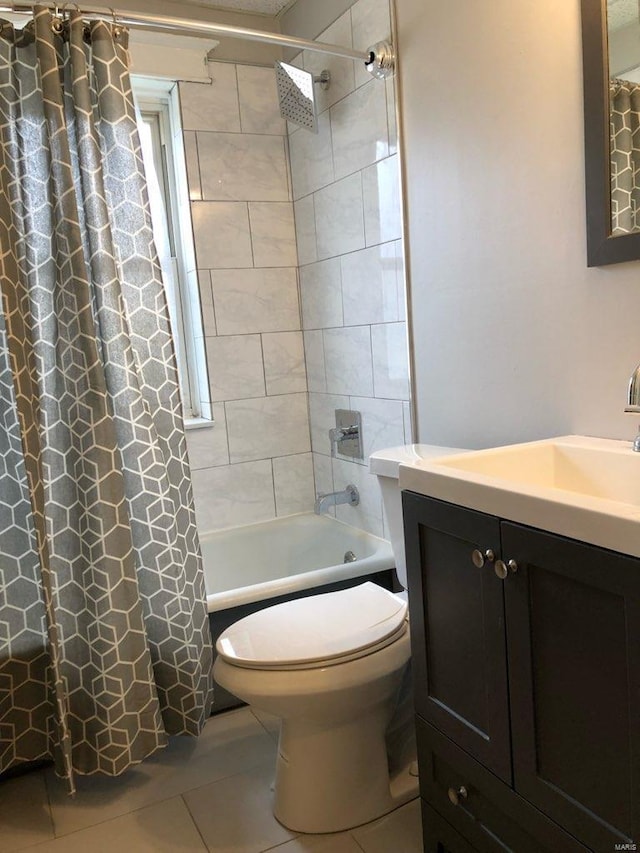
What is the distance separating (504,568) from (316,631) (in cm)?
68

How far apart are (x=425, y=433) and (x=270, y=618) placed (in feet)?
2.52

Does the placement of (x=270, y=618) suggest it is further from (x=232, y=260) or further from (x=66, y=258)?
(x=232, y=260)

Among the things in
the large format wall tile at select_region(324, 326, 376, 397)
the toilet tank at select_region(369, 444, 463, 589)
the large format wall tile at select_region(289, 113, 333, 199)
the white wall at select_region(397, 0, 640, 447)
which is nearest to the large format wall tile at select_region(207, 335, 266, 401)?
the large format wall tile at select_region(324, 326, 376, 397)

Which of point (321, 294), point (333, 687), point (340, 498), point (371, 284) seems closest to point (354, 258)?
point (371, 284)

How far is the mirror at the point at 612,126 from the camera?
1.32m

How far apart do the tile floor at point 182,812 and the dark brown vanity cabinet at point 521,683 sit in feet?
1.07

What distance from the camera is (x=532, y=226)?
63.1 inches

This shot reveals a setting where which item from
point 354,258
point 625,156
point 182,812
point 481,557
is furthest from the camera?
point 354,258

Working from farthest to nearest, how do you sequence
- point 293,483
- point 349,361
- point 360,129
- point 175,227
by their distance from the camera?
point 293,483 < point 175,227 < point 349,361 < point 360,129

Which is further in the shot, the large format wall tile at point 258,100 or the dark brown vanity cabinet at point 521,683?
the large format wall tile at point 258,100

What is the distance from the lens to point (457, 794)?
1.30m

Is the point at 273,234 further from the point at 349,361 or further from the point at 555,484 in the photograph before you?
the point at 555,484

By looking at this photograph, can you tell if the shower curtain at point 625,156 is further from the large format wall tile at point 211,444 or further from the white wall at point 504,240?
the large format wall tile at point 211,444

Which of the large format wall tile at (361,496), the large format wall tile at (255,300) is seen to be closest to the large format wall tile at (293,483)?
the large format wall tile at (361,496)
